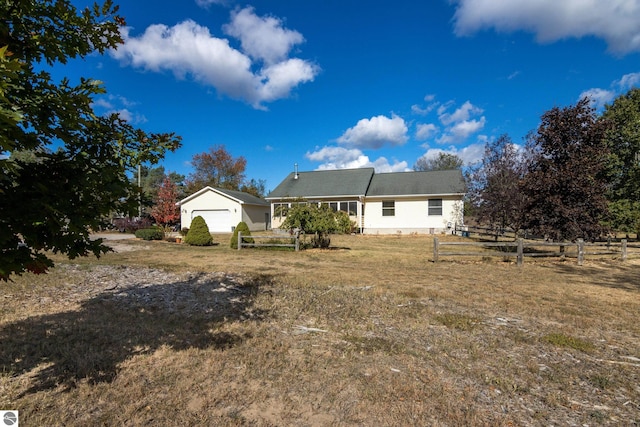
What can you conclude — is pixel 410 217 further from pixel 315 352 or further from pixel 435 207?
pixel 315 352

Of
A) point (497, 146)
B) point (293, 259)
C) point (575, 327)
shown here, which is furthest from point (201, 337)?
point (497, 146)

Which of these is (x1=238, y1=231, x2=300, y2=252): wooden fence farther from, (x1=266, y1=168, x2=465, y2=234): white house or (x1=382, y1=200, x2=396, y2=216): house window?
(x1=382, y1=200, x2=396, y2=216): house window

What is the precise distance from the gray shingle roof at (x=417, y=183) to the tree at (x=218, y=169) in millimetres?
26011

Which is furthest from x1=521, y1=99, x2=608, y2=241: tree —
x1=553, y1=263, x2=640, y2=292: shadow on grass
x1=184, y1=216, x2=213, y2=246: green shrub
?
x1=184, y1=216, x2=213, y2=246: green shrub

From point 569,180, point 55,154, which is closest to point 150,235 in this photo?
point 55,154

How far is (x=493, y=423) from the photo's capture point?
2.92 metres

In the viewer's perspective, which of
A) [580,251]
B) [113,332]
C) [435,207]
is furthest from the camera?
[435,207]

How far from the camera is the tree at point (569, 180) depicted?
40.1 feet

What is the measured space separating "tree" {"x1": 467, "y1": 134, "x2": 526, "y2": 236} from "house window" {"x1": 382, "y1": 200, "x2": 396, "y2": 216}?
6.60 meters

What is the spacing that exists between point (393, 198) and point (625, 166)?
17213 mm

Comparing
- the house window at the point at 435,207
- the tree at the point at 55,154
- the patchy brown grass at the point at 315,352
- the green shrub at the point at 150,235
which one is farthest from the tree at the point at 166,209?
the tree at the point at 55,154

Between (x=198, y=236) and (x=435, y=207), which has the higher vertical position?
(x=435, y=207)

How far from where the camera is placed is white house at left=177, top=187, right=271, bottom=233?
27438 mm

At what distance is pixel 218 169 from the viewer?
48.2 meters
